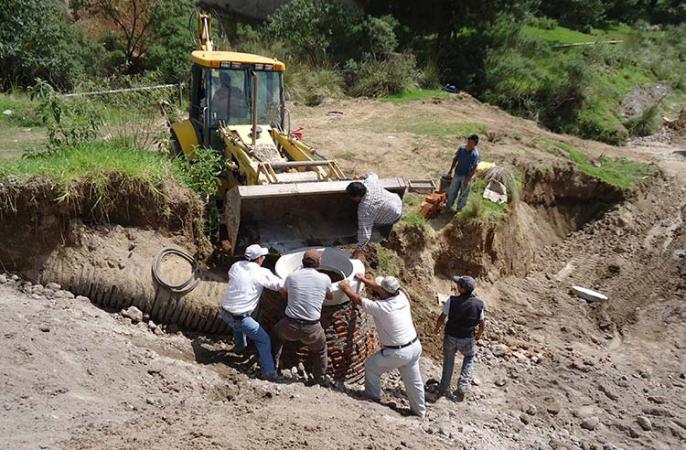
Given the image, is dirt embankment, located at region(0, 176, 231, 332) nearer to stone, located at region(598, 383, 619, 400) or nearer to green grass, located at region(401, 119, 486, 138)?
stone, located at region(598, 383, 619, 400)

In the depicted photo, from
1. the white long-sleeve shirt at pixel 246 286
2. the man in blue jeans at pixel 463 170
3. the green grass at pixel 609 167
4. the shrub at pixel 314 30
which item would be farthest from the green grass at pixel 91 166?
the shrub at pixel 314 30

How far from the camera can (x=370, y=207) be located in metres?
7.37

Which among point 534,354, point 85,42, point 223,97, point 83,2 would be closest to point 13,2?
point 85,42

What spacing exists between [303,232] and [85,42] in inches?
534

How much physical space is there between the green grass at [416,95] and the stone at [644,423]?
1254 centimetres

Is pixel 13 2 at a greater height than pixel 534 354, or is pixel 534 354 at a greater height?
pixel 13 2

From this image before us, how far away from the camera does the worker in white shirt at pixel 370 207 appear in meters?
7.31

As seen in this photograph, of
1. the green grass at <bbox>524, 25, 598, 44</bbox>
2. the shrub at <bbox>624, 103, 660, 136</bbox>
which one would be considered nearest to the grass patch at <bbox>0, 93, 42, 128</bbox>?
the shrub at <bbox>624, 103, 660, 136</bbox>

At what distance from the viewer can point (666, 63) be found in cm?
2661

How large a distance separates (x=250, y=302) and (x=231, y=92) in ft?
12.5

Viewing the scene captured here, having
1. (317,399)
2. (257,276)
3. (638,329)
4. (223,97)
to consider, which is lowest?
(638,329)

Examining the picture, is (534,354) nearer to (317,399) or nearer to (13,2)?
(317,399)

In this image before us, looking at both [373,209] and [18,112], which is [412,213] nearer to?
[373,209]

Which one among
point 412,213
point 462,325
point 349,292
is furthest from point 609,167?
point 349,292
